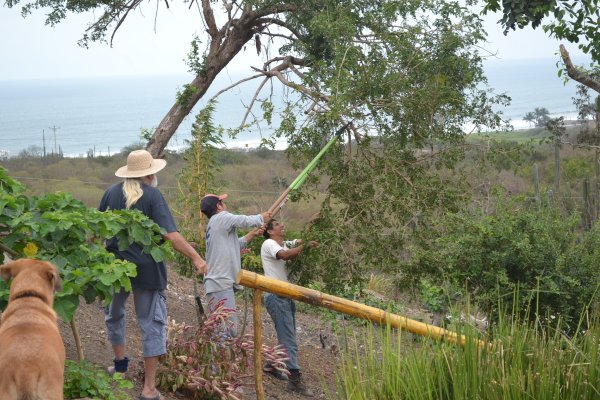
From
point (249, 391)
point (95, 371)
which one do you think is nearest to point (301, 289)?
point (95, 371)

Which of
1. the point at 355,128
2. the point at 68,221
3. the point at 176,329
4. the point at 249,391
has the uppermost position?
the point at 355,128

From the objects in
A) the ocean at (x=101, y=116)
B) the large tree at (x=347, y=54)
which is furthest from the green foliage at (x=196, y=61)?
the ocean at (x=101, y=116)

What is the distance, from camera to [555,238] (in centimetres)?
830

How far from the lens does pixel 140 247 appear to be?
6.79 m

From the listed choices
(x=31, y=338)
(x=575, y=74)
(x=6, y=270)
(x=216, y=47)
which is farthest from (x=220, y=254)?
(x=216, y=47)

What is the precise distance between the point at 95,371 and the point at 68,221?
1.16m

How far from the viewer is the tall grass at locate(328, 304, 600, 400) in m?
4.54

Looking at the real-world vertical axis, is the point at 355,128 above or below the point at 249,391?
above

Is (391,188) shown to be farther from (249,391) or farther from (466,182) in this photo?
(249,391)

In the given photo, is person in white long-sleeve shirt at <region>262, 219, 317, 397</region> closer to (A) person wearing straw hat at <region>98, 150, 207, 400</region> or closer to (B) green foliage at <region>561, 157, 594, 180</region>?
(A) person wearing straw hat at <region>98, 150, 207, 400</region>

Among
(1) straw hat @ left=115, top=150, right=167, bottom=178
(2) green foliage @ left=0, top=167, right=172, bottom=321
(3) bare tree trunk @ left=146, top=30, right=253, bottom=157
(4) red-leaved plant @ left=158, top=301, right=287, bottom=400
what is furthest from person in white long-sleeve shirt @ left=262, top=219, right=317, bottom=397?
(3) bare tree trunk @ left=146, top=30, right=253, bottom=157

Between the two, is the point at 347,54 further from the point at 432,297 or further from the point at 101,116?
the point at 101,116

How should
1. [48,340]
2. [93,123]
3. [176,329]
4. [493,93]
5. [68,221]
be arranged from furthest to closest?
[93,123], [493,93], [176,329], [68,221], [48,340]

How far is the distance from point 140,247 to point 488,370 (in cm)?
303
